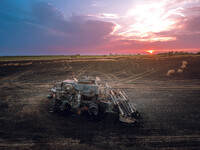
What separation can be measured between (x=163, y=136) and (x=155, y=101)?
4444 mm

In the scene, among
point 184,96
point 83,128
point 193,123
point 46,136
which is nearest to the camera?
point 46,136

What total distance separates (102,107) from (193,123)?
5.07 metres

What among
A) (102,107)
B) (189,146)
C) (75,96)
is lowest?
(189,146)

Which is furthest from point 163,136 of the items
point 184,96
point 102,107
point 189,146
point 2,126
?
point 2,126

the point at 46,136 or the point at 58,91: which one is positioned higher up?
the point at 58,91

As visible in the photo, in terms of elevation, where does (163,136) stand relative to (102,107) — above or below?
below

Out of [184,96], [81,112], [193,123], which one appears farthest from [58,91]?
[184,96]

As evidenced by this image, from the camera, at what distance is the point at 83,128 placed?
644cm

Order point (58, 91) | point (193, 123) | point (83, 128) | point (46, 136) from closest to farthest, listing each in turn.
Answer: point (46, 136)
point (83, 128)
point (193, 123)
point (58, 91)

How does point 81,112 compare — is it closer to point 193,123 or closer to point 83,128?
point 83,128

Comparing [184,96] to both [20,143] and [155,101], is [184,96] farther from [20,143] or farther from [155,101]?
[20,143]

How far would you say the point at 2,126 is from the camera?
6500 mm

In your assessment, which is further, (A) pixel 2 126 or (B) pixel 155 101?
(B) pixel 155 101

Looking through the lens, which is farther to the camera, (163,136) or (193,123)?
(193,123)
